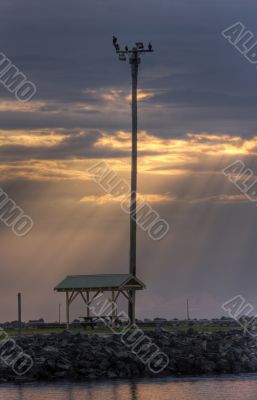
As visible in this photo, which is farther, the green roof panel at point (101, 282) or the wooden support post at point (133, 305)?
the wooden support post at point (133, 305)

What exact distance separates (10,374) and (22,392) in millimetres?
3803

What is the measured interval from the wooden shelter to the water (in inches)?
443

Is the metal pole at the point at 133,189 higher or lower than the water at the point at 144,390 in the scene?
higher

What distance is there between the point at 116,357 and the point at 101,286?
9.76 metres

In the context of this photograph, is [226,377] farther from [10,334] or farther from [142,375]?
[10,334]

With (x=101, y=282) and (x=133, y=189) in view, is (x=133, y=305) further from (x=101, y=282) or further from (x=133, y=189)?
(x=133, y=189)

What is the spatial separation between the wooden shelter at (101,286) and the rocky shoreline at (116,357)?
5.41m

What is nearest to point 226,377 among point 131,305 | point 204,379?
point 204,379

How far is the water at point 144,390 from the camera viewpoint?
7244 cm

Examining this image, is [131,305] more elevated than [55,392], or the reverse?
[131,305]

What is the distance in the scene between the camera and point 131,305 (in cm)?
8975

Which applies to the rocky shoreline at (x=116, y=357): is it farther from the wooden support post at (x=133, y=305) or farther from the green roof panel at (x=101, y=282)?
the wooden support post at (x=133, y=305)

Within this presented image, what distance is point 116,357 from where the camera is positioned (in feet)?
258

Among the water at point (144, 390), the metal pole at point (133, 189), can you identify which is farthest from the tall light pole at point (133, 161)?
the water at point (144, 390)
